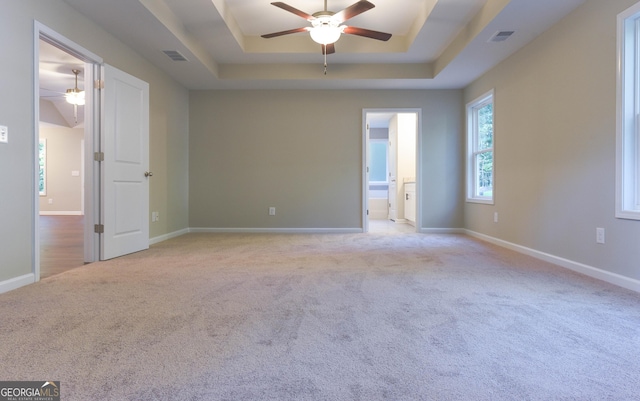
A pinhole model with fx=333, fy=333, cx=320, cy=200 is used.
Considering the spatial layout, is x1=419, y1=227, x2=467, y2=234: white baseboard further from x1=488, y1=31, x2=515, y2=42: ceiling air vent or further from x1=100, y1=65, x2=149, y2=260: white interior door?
x1=100, y1=65, x2=149, y2=260: white interior door

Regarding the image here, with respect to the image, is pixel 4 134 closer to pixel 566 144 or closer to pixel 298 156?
pixel 298 156

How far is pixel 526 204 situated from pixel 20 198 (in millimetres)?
4677

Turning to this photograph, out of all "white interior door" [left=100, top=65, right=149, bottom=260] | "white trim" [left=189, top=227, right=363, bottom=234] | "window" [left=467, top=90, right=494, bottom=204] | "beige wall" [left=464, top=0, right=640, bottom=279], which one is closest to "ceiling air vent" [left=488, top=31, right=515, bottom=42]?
"beige wall" [left=464, top=0, right=640, bottom=279]

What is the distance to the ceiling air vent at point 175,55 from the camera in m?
3.91

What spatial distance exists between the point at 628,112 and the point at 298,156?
13.4 ft

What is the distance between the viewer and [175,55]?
13.3 ft

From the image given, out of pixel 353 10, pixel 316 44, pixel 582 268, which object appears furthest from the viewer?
pixel 316 44

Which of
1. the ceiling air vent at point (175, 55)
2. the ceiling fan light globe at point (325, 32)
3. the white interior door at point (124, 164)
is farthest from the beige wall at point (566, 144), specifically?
the white interior door at point (124, 164)

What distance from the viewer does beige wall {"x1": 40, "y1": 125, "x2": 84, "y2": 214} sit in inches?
360

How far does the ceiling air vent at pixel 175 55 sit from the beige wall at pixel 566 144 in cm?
400

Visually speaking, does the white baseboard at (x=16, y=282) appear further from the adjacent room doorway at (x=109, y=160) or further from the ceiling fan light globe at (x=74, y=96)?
the ceiling fan light globe at (x=74, y=96)

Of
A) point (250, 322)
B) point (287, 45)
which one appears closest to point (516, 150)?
point (287, 45)

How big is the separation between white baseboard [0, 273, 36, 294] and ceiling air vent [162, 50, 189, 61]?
8.98 feet

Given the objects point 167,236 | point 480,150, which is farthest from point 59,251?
point 480,150
